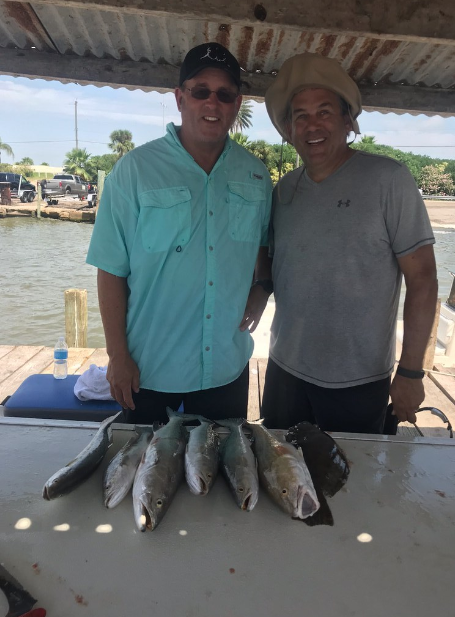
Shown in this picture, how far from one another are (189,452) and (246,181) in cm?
134

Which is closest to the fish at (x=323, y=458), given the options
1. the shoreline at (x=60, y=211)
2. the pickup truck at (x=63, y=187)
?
Result: the shoreline at (x=60, y=211)

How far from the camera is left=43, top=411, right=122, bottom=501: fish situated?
136 cm

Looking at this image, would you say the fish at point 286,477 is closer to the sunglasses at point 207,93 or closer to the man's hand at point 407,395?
the man's hand at point 407,395

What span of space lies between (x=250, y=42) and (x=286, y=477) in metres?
2.86

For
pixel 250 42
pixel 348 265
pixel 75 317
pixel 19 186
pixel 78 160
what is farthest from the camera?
pixel 78 160

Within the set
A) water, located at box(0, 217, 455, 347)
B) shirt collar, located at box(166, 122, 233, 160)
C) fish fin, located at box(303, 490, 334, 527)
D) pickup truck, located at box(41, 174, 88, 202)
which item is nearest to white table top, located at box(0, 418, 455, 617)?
fish fin, located at box(303, 490, 334, 527)

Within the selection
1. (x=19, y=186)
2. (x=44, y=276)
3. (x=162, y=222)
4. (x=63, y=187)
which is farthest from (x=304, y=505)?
(x=63, y=187)

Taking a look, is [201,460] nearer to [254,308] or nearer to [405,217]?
[254,308]

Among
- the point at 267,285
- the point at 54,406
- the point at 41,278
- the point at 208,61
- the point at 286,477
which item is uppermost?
the point at 208,61

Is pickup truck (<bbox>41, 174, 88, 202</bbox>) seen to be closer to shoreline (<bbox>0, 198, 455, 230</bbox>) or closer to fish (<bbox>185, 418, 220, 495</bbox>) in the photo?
Answer: shoreline (<bbox>0, 198, 455, 230</bbox>)

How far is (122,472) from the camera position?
1454 mm

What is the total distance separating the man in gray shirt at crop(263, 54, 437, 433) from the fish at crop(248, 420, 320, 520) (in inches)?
28.2

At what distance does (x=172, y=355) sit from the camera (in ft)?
6.93

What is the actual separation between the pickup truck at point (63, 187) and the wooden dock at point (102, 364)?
34911 millimetres
